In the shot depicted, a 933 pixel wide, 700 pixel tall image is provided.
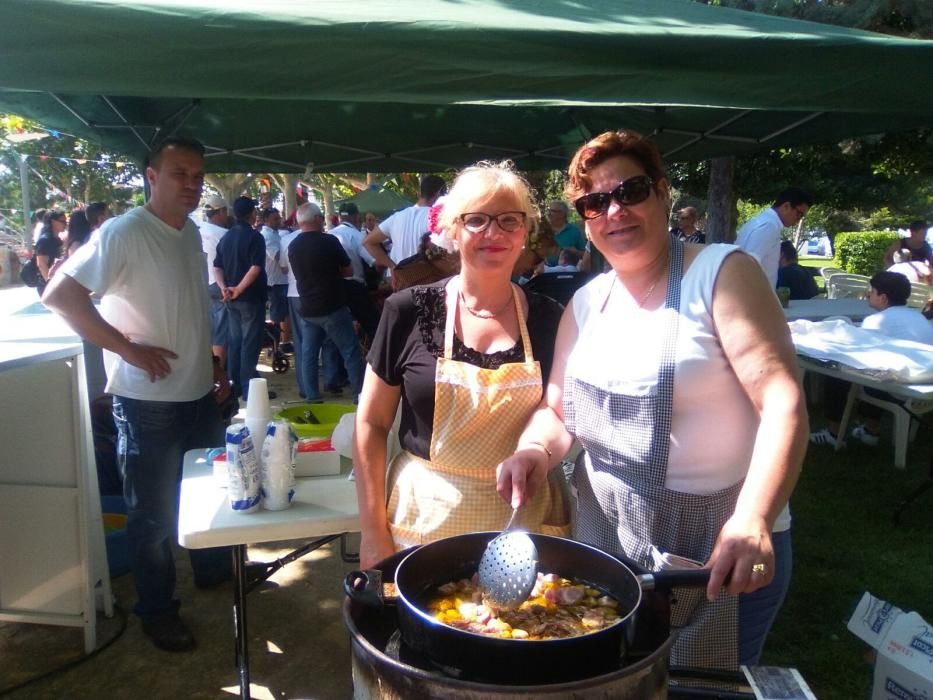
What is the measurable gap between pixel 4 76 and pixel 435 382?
139cm

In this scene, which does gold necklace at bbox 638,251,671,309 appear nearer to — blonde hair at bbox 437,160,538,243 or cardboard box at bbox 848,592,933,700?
blonde hair at bbox 437,160,538,243

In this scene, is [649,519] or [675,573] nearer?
[675,573]

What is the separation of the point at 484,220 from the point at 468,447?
1.74 feet

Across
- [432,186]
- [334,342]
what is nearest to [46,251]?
[334,342]

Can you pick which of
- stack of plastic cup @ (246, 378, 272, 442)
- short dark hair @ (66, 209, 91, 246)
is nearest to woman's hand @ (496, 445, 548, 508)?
stack of plastic cup @ (246, 378, 272, 442)

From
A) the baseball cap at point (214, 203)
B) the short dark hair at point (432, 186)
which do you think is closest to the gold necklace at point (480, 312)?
the short dark hair at point (432, 186)

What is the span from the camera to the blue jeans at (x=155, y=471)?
2.50m

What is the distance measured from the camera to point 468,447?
5.32 feet

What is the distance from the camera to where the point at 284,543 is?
372cm

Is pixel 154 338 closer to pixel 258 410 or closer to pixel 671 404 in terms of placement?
pixel 258 410

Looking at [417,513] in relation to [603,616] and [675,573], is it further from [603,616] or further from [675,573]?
[675,573]

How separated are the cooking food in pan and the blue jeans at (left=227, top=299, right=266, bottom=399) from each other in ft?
17.3

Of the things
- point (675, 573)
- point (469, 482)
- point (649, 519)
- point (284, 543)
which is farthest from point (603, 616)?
point (284, 543)

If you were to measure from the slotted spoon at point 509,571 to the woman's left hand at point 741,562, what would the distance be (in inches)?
11.3
